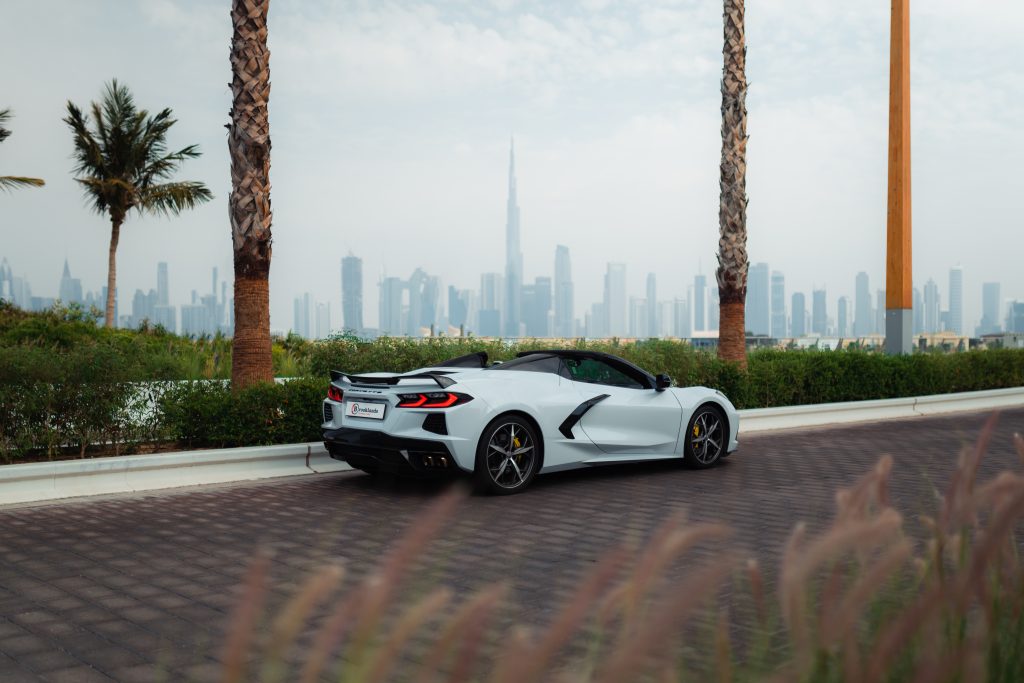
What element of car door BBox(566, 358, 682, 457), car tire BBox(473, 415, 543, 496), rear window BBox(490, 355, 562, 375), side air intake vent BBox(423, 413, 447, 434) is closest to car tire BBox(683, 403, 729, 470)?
car door BBox(566, 358, 682, 457)

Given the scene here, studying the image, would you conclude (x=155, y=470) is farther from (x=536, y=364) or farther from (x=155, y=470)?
(x=536, y=364)

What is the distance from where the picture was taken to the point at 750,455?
40.8 feet

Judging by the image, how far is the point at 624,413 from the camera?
411 inches

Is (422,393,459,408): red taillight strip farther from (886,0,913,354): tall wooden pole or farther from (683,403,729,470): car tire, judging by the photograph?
(886,0,913,354): tall wooden pole

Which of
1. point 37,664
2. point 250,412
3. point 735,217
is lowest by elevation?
point 37,664

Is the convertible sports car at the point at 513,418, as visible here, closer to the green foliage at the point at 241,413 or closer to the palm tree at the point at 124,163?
the green foliage at the point at 241,413

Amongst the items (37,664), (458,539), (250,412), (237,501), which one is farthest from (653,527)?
(250,412)

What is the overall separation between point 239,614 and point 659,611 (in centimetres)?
60

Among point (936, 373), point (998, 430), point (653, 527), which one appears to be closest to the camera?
point (653, 527)

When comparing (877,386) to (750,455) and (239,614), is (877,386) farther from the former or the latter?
(239,614)

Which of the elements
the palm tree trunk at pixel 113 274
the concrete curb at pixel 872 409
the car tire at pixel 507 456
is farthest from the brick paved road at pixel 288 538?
the palm tree trunk at pixel 113 274

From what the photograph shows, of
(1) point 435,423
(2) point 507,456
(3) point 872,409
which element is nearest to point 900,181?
(3) point 872,409

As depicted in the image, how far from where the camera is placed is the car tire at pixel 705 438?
36.4ft

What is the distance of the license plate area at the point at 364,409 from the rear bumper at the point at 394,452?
0.14 m
